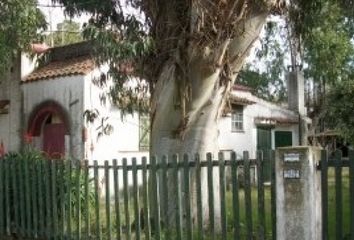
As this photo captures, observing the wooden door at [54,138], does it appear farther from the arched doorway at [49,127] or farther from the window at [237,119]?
the window at [237,119]

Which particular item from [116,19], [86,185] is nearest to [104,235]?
[86,185]

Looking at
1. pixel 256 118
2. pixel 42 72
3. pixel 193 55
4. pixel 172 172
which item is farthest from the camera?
pixel 256 118

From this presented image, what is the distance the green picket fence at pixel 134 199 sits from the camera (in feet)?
26.2

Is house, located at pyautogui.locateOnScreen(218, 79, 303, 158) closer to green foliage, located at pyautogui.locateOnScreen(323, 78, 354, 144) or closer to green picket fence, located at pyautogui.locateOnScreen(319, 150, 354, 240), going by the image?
green foliage, located at pyautogui.locateOnScreen(323, 78, 354, 144)

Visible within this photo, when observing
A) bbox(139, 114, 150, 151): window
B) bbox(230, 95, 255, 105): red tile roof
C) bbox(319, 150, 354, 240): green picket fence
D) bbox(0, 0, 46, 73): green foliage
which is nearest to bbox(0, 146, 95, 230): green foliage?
bbox(319, 150, 354, 240): green picket fence

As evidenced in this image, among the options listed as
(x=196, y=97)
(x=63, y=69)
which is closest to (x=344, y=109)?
(x=63, y=69)

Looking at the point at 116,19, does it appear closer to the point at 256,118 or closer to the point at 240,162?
the point at 240,162

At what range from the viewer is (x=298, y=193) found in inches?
291

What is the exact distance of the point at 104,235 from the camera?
974 cm

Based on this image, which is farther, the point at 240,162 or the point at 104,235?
the point at 104,235

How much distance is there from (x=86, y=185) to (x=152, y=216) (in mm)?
1291

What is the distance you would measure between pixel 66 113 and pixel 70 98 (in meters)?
0.48

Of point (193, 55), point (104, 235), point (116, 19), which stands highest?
point (116, 19)

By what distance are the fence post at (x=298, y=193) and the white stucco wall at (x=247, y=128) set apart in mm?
16136
